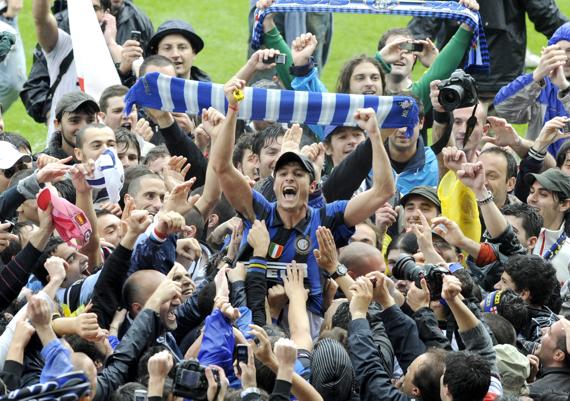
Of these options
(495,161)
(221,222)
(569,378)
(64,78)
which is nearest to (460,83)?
(495,161)

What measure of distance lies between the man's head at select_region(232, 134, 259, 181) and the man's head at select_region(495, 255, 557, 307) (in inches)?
91.8

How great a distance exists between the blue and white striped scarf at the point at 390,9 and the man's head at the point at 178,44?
869mm

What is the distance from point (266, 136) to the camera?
10945mm

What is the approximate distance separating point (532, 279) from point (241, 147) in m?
2.79

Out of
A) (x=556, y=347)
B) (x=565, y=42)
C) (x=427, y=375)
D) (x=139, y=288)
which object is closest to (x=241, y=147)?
(x=139, y=288)

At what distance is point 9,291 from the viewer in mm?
8641

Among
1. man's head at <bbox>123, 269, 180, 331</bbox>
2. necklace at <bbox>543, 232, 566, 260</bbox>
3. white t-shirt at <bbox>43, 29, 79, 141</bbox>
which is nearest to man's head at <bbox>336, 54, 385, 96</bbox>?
necklace at <bbox>543, 232, 566, 260</bbox>

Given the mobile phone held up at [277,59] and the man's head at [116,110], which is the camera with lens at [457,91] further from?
the man's head at [116,110]

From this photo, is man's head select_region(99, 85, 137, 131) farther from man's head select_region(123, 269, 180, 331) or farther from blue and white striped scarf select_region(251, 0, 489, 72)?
man's head select_region(123, 269, 180, 331)

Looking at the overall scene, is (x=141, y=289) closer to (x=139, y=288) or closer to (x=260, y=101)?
(x=139, y=288)

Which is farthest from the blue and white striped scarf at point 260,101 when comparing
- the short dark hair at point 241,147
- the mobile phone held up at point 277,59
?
the mobile phone held up at point 277,59

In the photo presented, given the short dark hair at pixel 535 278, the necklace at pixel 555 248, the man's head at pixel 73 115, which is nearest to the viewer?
the short dark hair at pixel 535 278

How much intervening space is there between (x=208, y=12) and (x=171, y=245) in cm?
1129

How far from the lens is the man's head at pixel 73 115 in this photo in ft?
36.0
